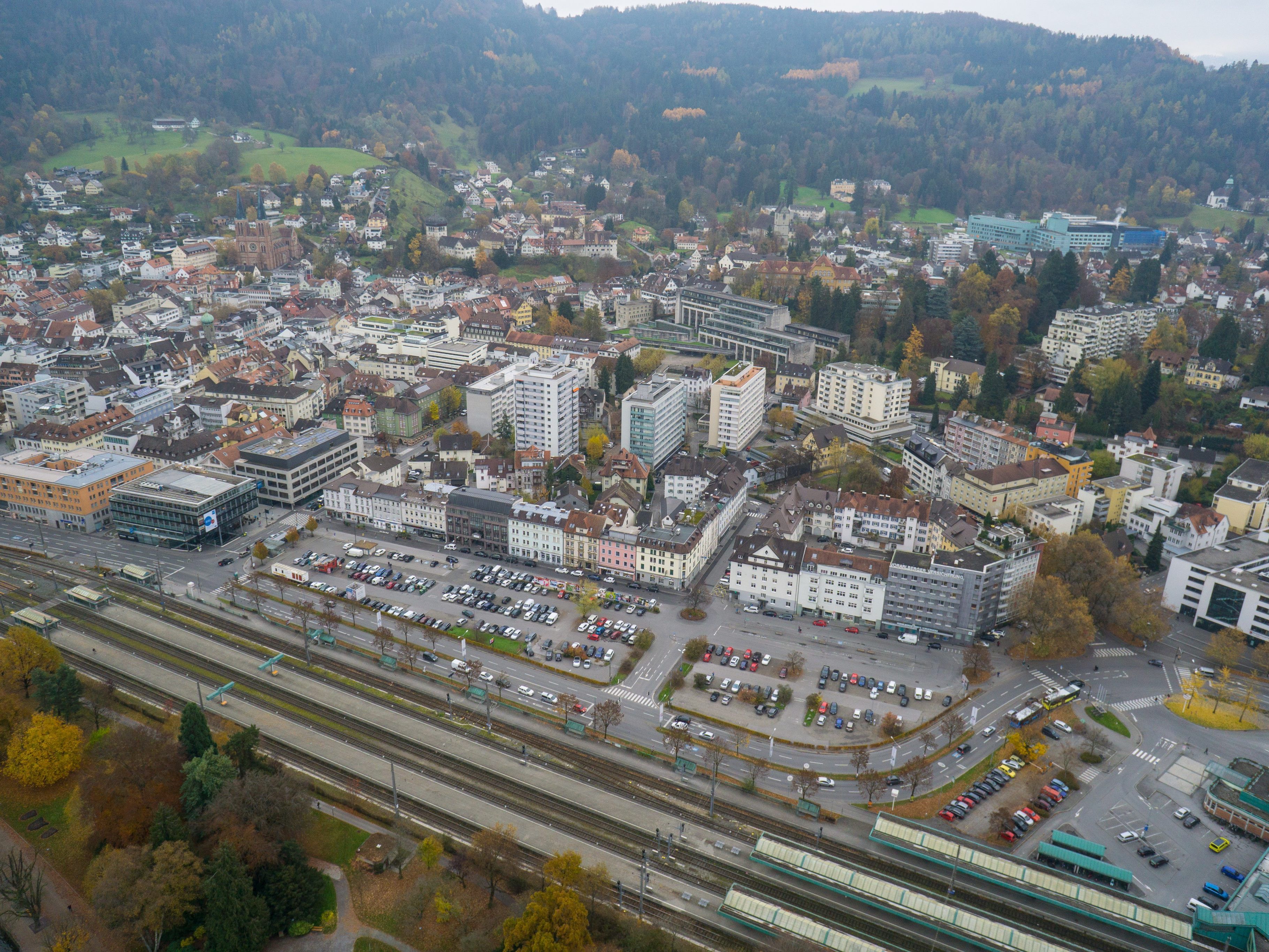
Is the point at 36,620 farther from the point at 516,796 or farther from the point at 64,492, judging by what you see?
the point at 516,796

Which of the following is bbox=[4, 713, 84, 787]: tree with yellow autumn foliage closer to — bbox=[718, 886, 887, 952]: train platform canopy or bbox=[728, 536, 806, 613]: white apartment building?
bbox=[718, 886, 887, 952]: train platform canopy

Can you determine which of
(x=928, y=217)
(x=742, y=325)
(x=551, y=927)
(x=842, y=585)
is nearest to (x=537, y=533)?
(x=842, y=585)

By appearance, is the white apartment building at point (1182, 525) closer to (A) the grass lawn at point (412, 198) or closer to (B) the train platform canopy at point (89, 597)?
(B) the train platform canopy at point (89, 597)

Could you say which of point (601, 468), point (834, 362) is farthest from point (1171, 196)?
point (601, 468)

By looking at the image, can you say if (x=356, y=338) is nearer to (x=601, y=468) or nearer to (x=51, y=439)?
(x=51, y=439)

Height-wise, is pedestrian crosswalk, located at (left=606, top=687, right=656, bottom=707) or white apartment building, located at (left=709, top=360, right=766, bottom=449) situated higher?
white apartment building, located at (left=709, top=360, right=766, bottom=449)

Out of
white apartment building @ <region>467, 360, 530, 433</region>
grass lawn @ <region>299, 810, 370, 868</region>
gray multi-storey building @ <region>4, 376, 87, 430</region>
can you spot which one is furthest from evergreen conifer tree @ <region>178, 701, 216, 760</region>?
gray multi-storey building @ <region>4, 376, 87, 430</region>
